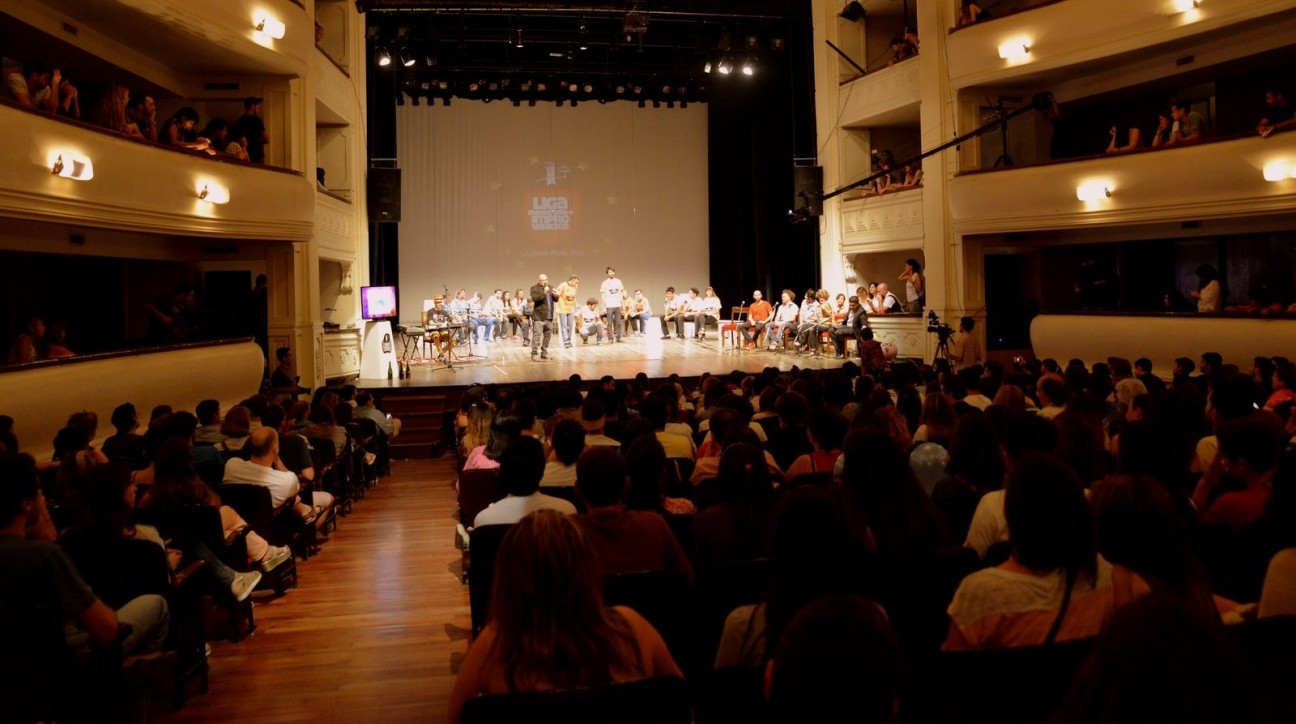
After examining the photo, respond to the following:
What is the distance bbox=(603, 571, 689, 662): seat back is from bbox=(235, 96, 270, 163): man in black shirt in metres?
10.6

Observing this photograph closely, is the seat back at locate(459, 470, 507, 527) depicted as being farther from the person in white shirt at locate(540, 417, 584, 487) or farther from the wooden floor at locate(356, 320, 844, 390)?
the wooden floor at locate(356, 320, 844, 390)

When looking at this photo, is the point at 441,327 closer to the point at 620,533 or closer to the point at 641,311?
the point at 641,311

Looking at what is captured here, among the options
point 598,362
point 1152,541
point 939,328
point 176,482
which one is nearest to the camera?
point 1152,541

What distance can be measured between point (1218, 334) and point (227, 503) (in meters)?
10.5

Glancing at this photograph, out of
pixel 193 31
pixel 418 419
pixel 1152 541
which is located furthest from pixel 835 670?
pixel 193 31

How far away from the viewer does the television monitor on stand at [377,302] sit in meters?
13.2

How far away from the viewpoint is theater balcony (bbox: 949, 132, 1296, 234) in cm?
1056

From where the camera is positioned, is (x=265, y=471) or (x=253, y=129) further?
(x=253, y=129)

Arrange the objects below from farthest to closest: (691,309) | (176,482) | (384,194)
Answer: (691,309)
(384,194)
(176,482)

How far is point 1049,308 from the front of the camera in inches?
604

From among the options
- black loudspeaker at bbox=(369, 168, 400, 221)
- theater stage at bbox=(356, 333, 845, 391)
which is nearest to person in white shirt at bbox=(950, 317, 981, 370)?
theater stage at bbox=(356, 333, 845, 391)

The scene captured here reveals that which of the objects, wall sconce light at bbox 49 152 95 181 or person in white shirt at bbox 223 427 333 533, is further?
wall sconce light at bbox 49 152 95 181

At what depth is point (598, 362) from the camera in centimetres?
1435

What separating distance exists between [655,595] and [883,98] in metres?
14.4
